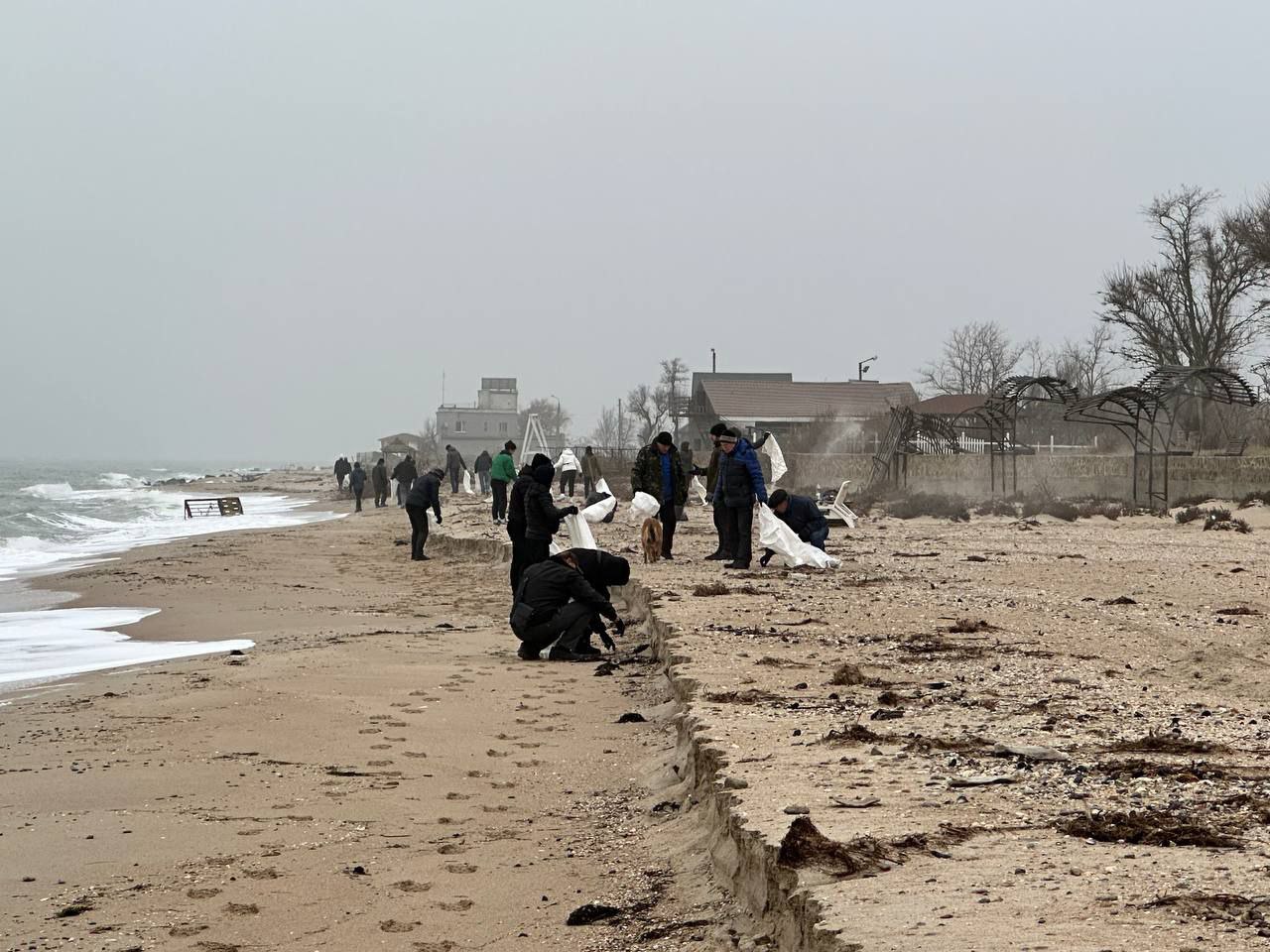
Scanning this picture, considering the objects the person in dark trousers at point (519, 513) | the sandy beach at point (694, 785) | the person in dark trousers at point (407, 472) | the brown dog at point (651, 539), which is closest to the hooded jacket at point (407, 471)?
the person in dark trousers at point (407, 472)

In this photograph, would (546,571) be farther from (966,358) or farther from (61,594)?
(966,358)

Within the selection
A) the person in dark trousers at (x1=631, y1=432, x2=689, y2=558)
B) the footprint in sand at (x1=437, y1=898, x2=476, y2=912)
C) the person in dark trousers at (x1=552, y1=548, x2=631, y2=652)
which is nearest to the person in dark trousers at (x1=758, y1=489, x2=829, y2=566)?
the person in dark trousers at (x1=631, y1=432, x2=689, y2=558)

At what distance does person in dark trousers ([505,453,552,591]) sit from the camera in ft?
41.4

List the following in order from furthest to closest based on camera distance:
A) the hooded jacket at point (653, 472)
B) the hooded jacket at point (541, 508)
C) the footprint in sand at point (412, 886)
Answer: the hooded jacket at point (653, 472) → the hooded jacket at point (541, 508) → the footprint in sand at point (412, 886)

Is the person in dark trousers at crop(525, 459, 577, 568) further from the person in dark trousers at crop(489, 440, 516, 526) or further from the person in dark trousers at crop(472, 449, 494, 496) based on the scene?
the person in dark trousers at crop(472, 449, 494, 496)

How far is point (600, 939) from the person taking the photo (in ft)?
15.2

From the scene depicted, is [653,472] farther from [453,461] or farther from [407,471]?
[453,461]

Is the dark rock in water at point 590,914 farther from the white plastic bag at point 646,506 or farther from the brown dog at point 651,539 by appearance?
the white plastic bag at point 646,506

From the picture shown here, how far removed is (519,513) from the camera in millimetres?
13109

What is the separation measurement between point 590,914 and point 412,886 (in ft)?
2.94

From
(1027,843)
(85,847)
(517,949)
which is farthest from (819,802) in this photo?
(85,847)

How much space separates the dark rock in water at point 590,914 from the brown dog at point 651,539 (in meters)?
13.1

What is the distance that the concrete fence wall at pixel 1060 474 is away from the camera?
1163 inches

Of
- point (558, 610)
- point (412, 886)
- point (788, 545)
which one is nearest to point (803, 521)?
point (788, 545)
